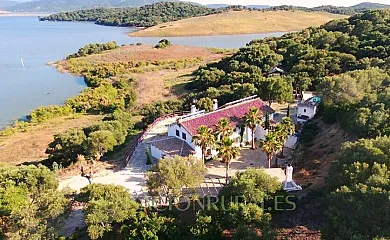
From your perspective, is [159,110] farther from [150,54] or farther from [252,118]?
[150,54]

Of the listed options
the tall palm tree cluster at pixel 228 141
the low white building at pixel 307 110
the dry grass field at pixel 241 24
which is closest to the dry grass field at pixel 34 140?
the tall palm tree cluster at pixel 228 141

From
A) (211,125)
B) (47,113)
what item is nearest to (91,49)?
(47,113)

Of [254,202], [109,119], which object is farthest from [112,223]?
[109,119]

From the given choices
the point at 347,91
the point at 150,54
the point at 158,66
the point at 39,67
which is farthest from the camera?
the point at 150,54

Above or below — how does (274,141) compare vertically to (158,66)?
above

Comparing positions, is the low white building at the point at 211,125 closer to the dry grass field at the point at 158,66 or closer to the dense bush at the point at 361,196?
the dense bush at the point at 361,196

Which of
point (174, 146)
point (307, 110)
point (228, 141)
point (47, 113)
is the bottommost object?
point (47, 113)

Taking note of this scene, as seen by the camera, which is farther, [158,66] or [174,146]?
[158,66]
